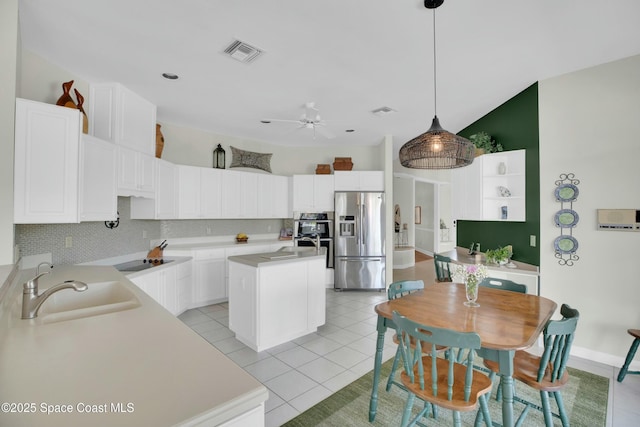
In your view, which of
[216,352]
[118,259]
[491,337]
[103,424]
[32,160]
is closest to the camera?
[103,424]

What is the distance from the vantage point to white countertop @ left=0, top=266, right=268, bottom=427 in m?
0.75

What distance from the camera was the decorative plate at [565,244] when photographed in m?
3.04

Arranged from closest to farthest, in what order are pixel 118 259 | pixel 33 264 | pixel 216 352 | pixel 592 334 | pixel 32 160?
pixel 216 352 < pixel 32 160 < pixel 33 264 < pixel 592 334 < pixel 118 259

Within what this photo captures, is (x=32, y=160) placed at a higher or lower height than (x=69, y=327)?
higher

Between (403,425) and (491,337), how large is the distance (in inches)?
28.3

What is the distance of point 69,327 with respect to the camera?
1340mm

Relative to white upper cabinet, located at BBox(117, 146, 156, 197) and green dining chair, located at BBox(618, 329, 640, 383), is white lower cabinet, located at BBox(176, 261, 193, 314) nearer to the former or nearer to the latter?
white upper cabinet, located at BBox(117, 146, 156, 197)

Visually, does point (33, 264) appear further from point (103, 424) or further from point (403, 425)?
point (403, 425)

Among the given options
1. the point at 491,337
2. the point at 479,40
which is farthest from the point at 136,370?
the point at 479,40

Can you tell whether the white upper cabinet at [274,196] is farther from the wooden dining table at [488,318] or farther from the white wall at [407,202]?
the wooden dining table at [488,318]

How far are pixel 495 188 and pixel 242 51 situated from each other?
334 centimetres

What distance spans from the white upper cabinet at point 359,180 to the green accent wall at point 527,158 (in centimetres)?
179

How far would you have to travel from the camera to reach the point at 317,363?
114 inches

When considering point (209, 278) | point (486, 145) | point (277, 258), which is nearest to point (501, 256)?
point (486, 145)
